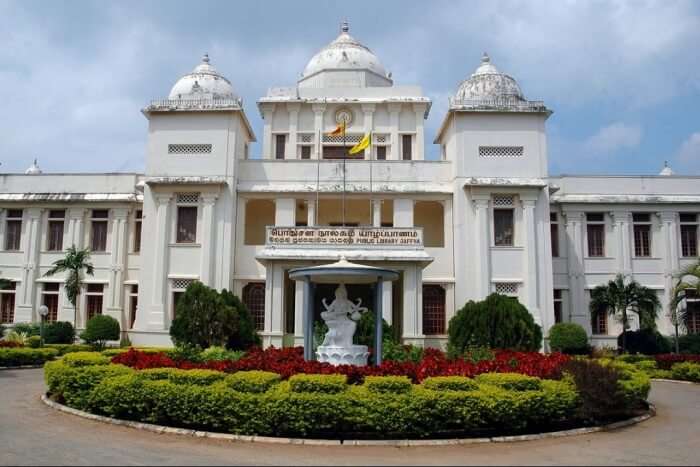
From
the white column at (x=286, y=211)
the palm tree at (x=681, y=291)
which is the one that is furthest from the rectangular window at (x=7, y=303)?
the palm tree at (x=681, y=291)

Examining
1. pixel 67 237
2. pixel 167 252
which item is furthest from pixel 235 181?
pixel 67 237

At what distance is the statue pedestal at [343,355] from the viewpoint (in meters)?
13.2

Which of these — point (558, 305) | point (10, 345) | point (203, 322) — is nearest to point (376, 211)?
point (203, 322)

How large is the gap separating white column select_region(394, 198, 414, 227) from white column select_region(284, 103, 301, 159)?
5.96 meters

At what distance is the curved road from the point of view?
7555 mm

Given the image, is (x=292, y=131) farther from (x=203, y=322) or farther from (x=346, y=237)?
(x=203, y=322)

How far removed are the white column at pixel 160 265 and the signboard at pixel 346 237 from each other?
502 centimetres

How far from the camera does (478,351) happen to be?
16.6 meters

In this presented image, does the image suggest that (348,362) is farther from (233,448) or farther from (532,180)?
(532,180)

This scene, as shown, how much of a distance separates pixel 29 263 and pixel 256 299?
1163cm

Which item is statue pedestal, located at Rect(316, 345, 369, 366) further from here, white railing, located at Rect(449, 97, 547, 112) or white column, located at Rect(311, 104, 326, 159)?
white column, located at Rect(311, 104, 326, 159)

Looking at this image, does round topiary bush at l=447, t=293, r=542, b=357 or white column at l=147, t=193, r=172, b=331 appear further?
white column at l=147, t=193, r=172, b=331

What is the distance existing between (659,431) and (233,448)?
6.83m

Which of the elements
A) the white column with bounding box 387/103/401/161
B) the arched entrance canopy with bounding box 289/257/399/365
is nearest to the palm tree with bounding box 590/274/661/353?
the white column with bounding box 387/103/401/161
